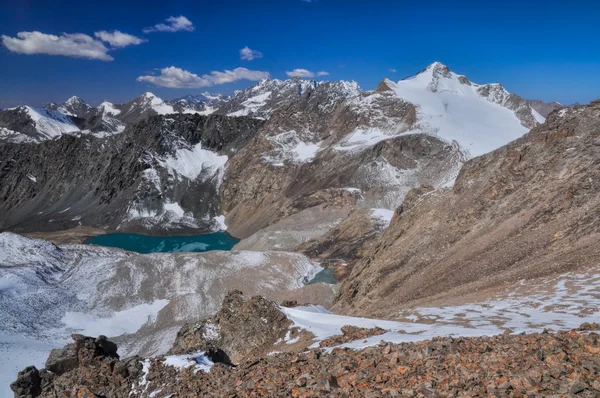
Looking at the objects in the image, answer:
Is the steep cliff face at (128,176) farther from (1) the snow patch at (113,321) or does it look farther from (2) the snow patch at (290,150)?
(1) the snow patch at (113,321)

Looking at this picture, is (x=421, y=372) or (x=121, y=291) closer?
(x=421, y=372)

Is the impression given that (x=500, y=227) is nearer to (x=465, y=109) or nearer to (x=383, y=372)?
(x=383, y=372)

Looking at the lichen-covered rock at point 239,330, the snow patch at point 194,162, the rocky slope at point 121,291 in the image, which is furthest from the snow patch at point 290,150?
the lichen-covered rock at point 239,330

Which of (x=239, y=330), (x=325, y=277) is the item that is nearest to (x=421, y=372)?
(x=239, y=330)

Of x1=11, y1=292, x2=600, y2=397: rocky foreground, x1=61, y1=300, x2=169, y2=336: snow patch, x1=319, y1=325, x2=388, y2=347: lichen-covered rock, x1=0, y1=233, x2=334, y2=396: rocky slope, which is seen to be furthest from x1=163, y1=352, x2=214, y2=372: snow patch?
x1=61, y1=300, x2=169, y2=336: snow patch

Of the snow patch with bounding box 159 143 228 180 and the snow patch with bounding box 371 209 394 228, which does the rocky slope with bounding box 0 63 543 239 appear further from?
the snow patch with bounding box 371 209 394 228

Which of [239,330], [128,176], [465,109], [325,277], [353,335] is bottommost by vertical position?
[239,330]
